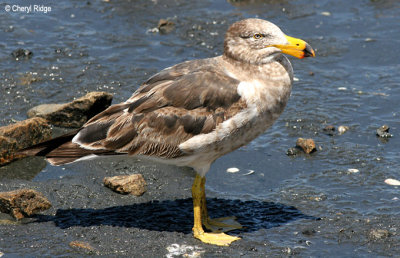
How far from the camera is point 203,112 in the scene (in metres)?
6.47

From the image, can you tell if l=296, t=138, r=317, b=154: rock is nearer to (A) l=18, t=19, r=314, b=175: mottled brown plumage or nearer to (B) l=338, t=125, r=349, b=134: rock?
(B) l=338, t=125, r=349, b=134: rock

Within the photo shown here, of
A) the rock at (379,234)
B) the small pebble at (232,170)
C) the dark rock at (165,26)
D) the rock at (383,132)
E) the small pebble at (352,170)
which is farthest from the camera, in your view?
the dark rock at (165,26)

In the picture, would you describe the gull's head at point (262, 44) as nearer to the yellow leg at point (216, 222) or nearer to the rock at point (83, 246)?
the yellow leg at point (216, 222)

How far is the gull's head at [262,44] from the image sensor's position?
6.57m

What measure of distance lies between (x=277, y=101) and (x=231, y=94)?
47 centimetres

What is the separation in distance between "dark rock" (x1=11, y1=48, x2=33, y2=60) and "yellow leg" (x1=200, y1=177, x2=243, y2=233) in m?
4.76

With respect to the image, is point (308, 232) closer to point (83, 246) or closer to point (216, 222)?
point (216, 222)

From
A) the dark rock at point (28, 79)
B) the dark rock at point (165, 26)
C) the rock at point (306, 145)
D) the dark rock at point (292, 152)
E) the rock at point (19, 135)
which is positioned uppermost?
the dark rock at point (165, 26)

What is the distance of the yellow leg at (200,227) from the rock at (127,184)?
74 cm

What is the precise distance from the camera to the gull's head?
657cm

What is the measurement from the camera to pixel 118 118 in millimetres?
6730

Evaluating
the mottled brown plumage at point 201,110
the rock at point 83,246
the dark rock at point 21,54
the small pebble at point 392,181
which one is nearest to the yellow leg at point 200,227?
the mottled brown plumage at point 201,110

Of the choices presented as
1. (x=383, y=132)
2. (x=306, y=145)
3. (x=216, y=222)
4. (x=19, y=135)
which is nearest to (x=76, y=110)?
(x=19, y=135)

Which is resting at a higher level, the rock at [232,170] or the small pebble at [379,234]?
the rock at [232,170]
